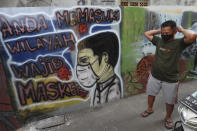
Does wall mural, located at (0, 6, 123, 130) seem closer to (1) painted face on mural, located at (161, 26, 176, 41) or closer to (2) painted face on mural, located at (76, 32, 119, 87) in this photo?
(2) painted face on mural, located at (76, 32, 119, 87)

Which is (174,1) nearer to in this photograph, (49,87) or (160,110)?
(160,110)

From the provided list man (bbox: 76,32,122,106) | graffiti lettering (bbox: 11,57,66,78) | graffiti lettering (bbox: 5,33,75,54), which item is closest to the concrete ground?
man (bbox: 76,32,122,106)

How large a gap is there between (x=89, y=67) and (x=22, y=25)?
60.8 inches

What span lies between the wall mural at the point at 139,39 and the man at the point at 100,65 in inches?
11.6

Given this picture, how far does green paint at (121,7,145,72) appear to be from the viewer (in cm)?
377

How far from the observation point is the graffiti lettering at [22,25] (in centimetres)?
272

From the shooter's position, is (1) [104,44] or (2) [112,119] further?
(1) [104,44]

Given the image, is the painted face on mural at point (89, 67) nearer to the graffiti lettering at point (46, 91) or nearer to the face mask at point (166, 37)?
the graffiti lettering at point (46, 91)

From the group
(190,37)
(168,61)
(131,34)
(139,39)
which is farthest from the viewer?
(139,39)

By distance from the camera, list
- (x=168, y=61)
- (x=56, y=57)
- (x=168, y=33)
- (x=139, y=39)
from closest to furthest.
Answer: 1. (x=168, y=33)
2. (x=168, y=61)
3. (x=56, y=57)
4. (x=139, y=39)

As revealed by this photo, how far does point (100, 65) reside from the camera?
3.70 metres

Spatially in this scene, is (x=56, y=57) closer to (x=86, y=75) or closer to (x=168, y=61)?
(x=86, y=75)

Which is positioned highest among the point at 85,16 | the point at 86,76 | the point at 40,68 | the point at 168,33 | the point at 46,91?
the point at 85,16

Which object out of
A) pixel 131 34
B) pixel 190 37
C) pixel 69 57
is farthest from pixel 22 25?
pixel 190 37
